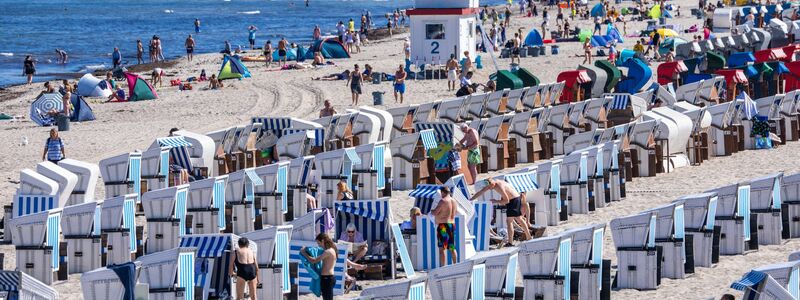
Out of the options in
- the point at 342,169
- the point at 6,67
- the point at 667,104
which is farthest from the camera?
the point at 6,67

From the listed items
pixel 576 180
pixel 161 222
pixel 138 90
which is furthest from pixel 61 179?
pixel 138 90

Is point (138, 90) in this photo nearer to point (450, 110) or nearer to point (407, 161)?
point (450, 110)

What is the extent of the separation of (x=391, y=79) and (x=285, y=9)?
80.9 meters

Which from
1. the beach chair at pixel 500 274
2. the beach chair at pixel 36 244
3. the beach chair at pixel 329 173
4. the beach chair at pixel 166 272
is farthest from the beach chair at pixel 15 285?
the beach chair at pixel 329 173

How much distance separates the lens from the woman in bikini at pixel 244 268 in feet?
46.0

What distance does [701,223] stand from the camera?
1605 centimetres

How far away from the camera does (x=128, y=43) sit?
72750 mm

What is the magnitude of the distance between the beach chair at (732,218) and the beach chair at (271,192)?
17.4 feet

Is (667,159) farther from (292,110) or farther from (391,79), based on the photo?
(391,79)

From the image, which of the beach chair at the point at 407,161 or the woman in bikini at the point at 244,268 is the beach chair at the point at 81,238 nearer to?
the woman in bikini at the point at 244,268

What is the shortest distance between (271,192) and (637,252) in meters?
5.28

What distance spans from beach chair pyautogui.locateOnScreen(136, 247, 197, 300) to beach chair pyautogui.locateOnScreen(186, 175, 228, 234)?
Answer: 3745mm

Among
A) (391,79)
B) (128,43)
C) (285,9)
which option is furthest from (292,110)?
(285,9)

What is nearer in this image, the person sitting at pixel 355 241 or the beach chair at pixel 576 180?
the person sitting at pixel 355 241
